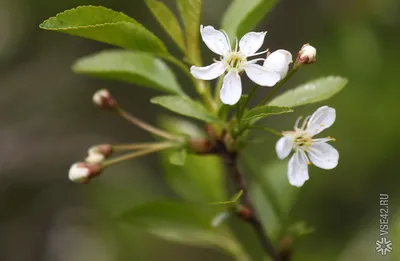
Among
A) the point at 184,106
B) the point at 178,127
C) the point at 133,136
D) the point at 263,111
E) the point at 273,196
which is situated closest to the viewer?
the point at 263,111

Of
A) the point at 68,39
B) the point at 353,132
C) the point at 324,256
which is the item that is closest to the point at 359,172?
the point at 353,132

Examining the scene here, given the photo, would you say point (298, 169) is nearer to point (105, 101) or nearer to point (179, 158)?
point (179, 158)

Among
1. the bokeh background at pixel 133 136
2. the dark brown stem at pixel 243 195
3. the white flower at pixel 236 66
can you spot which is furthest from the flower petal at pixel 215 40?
the bokeh background at pixel 133 136

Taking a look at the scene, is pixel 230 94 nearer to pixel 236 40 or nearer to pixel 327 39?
pixel 236 40

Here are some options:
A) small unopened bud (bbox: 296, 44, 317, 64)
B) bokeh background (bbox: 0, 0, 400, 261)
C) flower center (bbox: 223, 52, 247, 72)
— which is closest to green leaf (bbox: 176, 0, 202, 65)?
flower center (bbox: 223, 52, 247, 72)

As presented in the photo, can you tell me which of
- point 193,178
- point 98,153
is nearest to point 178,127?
point 193,178

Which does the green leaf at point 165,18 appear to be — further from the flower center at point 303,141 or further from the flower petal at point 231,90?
the flower center at point 303,141

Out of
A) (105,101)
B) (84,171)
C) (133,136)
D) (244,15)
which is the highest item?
(133,136)
